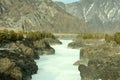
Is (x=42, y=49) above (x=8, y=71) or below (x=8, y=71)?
below

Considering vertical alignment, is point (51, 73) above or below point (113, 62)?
below

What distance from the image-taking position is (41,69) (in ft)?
142

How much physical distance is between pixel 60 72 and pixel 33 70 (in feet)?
12.8

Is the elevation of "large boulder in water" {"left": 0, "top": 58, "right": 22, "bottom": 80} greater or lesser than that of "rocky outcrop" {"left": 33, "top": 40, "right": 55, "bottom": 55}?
greater

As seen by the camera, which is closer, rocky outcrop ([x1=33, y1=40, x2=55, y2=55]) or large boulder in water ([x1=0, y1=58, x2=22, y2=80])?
large boulder in water ([x1=0, y1=58, x2=22, y2=80])

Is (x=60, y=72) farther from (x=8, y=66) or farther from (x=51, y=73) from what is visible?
(x=8, y=66)

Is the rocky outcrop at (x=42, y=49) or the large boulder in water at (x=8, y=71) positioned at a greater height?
the large boulder in water at (x=8, y=71)

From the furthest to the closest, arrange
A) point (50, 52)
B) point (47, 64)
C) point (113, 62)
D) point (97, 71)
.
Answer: point (50, 52)
point (47, 64)
point (113, 62)
point (97, 71)

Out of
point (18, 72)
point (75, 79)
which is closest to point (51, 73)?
point (75, 79)

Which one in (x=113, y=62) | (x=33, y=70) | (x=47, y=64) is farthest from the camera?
(x=47, y=64)

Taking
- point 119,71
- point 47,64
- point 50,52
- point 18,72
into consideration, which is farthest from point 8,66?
point 50,52

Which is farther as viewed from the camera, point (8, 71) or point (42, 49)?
point (42, 49)

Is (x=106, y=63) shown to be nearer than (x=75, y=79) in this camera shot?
Yes

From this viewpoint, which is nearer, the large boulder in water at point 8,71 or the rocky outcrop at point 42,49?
the large boulder in water at point 8,71
